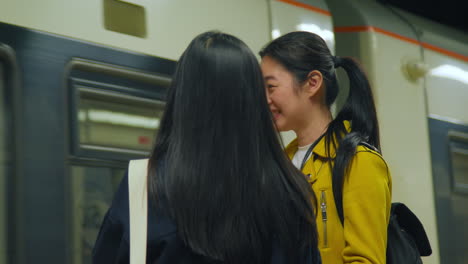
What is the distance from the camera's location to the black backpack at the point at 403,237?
2020 mm

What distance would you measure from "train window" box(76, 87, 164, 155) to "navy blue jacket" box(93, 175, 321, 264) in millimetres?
1006

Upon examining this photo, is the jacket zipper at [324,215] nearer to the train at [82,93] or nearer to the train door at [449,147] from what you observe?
the train at [82,93]

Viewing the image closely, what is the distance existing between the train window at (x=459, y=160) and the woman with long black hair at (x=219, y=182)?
3065 mm

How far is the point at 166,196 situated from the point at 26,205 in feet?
3.03

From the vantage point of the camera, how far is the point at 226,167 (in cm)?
153

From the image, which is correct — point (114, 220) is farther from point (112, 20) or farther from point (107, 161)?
point (112, 20)

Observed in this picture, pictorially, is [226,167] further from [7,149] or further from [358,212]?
[7,149]

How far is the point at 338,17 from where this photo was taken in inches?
163

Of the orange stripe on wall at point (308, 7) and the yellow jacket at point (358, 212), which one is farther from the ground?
the orange stripe on wall at point (308, 7)

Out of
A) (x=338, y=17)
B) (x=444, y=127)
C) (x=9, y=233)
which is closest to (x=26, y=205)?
(x=9, y=233)

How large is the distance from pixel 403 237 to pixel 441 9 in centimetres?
470

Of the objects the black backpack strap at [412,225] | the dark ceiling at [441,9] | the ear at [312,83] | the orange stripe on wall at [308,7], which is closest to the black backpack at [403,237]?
the black backpack strap at [412,225]

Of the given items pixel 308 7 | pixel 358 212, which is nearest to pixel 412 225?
pixel 358 212

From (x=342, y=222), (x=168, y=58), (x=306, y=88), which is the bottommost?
(x=342, y=222)
